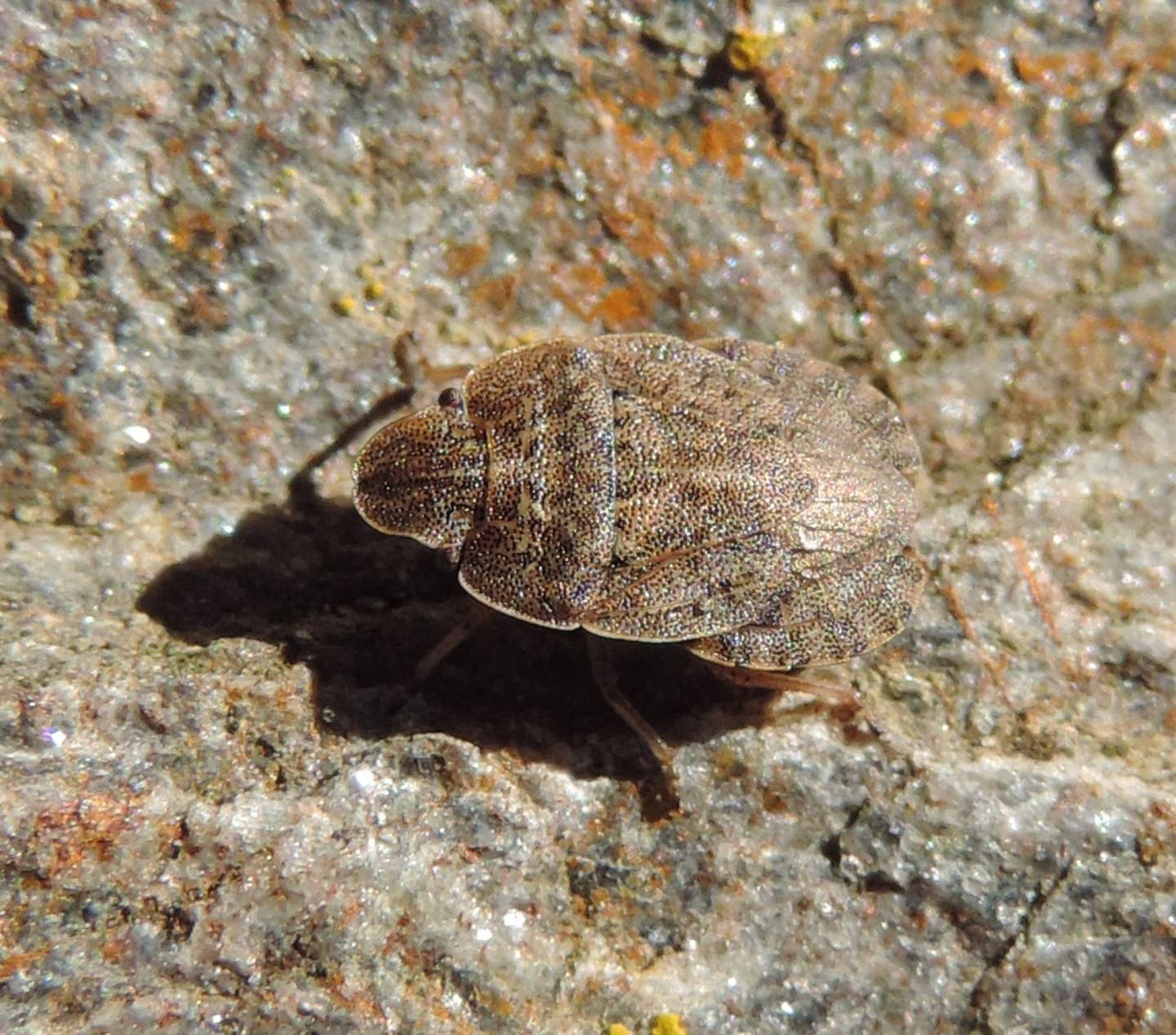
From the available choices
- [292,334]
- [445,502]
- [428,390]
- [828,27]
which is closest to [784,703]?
[445,502]

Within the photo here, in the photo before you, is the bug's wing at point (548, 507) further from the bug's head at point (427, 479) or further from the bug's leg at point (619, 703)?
the bug's leg at point (619, 703)

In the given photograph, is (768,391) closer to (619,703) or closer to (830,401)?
(830,401)

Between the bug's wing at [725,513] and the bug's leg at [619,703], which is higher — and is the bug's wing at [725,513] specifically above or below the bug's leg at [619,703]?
above

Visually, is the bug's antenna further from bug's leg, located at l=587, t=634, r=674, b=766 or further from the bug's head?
bug's leg, located at l=587, t=634, r=674, b=766

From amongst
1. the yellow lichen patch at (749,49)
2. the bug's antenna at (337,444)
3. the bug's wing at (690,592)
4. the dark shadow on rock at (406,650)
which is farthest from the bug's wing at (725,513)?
the yellow lichen patch at (749,49)

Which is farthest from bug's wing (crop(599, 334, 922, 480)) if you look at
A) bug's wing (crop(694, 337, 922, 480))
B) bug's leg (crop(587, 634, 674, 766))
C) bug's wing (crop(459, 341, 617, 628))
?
→ bug's leg (crop(587, 634, 674, 766))

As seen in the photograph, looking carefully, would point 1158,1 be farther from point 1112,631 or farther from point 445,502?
point 445,502
